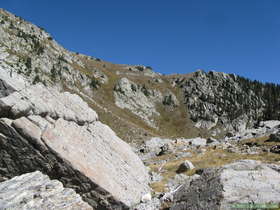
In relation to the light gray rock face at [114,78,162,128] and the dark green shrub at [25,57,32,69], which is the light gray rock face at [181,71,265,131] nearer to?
the light gray rock face at [114,78,162,128]

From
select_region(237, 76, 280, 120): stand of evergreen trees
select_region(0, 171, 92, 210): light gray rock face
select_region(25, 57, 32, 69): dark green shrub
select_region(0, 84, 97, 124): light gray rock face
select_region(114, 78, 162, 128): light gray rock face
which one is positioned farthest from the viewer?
select_region(237, 76, 280, 120): stand of evergreen trees

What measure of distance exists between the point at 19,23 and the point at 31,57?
42.6 m

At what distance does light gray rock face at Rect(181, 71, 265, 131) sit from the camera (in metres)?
177

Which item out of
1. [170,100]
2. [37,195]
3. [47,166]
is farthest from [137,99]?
[37,195]

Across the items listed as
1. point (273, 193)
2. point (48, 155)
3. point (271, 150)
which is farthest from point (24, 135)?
point (271, 150)

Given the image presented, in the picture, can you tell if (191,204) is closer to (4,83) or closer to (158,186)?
(158,186)

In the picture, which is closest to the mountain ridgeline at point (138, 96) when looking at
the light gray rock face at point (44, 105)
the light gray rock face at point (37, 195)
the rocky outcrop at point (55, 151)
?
the light gray rock face at point (44, 105)

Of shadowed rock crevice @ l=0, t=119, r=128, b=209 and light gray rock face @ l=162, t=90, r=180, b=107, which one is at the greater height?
light gray rock face @ l=162, t=90, r=180, b=107

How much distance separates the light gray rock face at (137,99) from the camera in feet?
553

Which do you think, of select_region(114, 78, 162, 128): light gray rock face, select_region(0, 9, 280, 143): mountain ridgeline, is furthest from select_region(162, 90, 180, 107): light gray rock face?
select_region(114, 78, 162, 128): light gray rock face

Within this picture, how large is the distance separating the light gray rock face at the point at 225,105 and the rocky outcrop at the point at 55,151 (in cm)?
16599

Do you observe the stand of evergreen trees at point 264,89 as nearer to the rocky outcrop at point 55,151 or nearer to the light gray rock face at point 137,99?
the light gray rock face at point 137,99

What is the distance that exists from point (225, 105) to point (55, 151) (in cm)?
18693

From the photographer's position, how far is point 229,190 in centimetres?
1105
